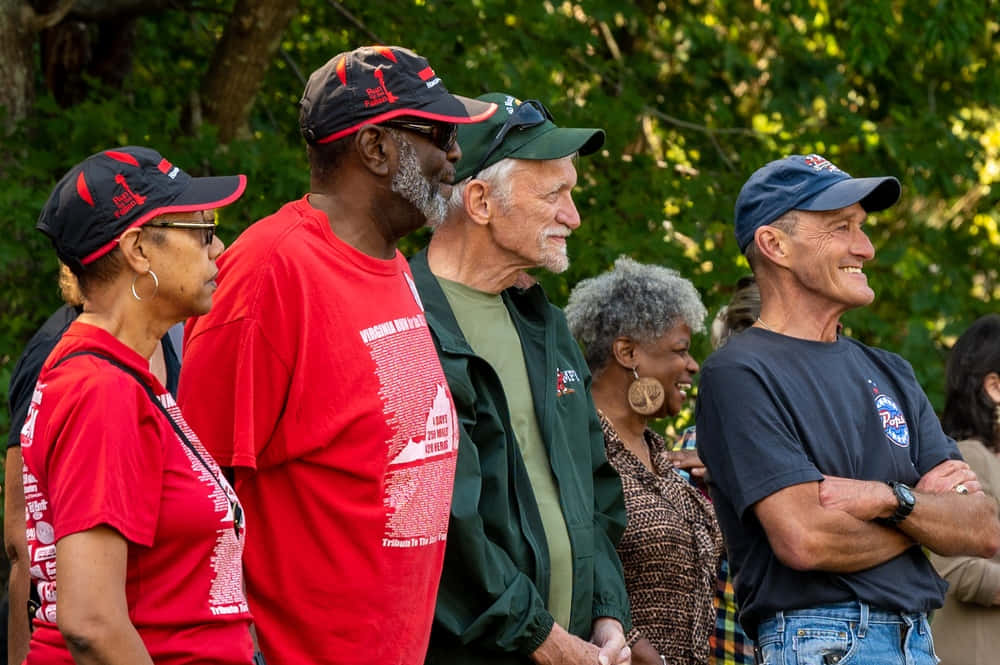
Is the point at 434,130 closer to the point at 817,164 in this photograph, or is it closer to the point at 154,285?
the point at 154,285

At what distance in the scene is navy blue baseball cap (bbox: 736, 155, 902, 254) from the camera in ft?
12.8

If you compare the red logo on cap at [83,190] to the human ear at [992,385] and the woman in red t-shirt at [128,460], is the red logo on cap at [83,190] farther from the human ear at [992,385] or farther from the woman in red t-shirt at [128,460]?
the human ear at [992,385]

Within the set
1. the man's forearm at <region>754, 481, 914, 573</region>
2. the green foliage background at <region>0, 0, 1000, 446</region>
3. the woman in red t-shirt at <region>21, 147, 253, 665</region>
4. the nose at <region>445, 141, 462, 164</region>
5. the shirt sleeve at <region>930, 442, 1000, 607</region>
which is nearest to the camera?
the woman in red t-shirt at <region>21, 147, 253, 665</region>

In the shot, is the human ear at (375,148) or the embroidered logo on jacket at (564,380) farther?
the embroidered logo on jacket at (564,380)

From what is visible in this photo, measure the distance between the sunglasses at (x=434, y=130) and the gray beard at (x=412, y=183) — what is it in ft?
0.11

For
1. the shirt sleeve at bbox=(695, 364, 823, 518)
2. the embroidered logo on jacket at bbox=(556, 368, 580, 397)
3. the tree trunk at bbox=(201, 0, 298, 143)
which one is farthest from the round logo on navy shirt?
the tree trunk at bbox=(201, 0, 298, 143)

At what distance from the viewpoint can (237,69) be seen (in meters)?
7.13

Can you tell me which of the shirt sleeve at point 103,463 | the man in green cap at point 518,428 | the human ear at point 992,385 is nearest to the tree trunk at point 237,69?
the man in green cap at point 518,428

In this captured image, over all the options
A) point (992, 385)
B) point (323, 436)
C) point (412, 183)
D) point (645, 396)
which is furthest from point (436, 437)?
point (992, 385)

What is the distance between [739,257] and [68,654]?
570cm

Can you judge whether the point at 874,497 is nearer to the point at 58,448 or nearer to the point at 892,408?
the point at 892,408

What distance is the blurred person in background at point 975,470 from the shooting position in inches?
183

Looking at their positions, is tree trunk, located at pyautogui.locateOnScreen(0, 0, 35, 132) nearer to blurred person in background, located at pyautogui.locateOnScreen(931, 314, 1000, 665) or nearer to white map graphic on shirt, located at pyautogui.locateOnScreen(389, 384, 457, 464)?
white map graphic on shirt, located at pyautogui.locateOnScreen(389, 384, 457, 464)

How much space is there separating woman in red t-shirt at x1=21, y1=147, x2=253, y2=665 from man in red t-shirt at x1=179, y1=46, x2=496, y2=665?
0.54 ft
